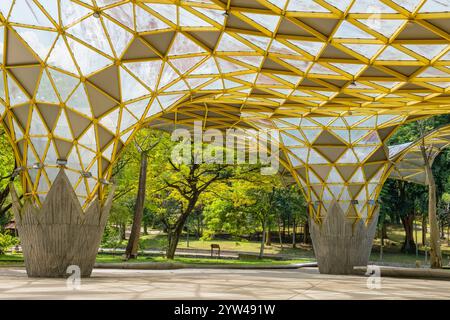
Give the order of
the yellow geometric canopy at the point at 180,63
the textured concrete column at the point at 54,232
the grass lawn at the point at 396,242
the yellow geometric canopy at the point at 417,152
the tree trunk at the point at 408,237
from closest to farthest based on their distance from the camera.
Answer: the yellow geometric canopy at the point at 180,63 → the textured concrete column at the point at 54,232 → the yellow geometric canopy at the point at 417,152 → the tree trunk at the point at 408,237 → the grass lawn at the point at 396,242

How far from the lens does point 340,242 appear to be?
36469 millimetres

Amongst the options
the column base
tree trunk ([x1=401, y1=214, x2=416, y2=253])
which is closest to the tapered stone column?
the column base

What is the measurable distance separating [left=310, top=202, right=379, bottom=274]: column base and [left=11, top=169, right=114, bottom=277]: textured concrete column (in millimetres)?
19661

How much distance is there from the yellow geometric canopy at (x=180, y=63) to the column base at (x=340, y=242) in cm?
1101

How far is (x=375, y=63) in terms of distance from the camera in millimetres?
21859

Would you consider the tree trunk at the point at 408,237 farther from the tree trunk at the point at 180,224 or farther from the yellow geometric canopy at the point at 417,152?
the tree trunk at the point at 180,224

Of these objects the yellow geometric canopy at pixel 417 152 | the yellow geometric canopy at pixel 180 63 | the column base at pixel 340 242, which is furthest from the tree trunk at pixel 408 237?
the yellow geometric canopy at pixel 180 63

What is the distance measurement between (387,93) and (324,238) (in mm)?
14726

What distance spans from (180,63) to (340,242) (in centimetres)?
1982

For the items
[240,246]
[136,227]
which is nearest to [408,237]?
[240,246]

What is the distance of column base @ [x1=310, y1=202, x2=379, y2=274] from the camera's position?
119ft

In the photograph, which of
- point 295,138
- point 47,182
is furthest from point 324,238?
point 47,182

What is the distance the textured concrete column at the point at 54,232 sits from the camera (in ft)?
75.6
